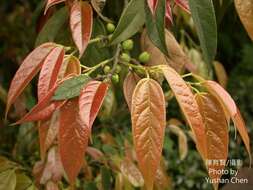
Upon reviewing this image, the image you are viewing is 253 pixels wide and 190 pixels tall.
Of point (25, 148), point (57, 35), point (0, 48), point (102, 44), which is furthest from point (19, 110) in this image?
point (0, 48)

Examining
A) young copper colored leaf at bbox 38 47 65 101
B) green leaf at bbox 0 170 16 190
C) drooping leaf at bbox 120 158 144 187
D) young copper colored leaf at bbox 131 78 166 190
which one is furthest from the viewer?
drooping leaf at bbox 120 158 144 187

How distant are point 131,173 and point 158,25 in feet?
1.81

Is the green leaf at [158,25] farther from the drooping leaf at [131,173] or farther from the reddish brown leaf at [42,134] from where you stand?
the drooping leaf at [131,173]

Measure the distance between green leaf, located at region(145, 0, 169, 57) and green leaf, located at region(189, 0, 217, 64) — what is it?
1.8 inches

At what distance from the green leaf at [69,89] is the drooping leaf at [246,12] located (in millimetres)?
262

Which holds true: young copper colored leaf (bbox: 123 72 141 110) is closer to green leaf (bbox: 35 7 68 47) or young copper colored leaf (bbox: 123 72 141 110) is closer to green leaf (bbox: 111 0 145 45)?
green leaf (bbox: 111 0 145 45)

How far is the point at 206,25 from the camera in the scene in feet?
2.46

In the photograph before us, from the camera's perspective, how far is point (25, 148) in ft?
4.76

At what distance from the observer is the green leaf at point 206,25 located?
74 cm

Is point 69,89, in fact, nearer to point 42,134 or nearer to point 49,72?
point 49,72

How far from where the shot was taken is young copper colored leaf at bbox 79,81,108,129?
0.68 meters

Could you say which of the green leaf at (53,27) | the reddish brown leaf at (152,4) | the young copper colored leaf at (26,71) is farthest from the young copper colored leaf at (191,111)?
the green leaf at (53,27)

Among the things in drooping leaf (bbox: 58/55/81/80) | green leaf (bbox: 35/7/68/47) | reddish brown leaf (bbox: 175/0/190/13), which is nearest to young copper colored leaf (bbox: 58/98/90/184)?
drooping leaf (bbox: 58/55/81/80)

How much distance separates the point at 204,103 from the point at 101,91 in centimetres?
15
